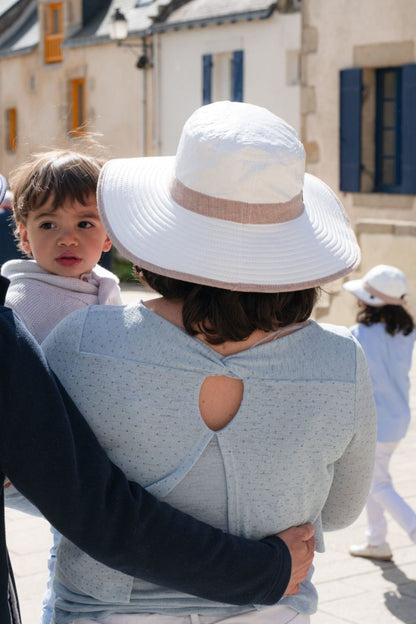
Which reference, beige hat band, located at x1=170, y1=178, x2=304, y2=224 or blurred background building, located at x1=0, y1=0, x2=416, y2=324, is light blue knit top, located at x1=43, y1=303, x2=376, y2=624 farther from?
blurred background building, located at x1=0, y1=0, x2=416, y2=324

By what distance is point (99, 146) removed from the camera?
2.99 meters

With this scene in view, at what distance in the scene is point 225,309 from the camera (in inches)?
77.8

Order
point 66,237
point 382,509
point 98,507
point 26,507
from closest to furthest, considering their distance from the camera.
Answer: point 98,507
point 26,507
point 66,237
point 382,509

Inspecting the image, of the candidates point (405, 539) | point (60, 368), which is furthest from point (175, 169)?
point (405, 539)

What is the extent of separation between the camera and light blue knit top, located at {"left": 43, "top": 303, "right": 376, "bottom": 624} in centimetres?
196

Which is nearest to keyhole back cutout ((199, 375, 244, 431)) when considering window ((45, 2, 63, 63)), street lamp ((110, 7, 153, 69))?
street lamp ((110, 7, 153, 69))

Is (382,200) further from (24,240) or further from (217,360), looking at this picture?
(217,360)

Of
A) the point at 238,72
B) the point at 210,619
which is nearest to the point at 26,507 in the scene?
the point at 210,619

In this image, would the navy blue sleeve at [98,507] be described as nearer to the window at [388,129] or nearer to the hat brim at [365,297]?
the hat brim at [365,297]

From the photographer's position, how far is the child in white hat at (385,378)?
17.2 feet

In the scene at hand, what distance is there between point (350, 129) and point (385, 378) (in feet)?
28.5

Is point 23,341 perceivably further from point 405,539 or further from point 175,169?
point 405,539

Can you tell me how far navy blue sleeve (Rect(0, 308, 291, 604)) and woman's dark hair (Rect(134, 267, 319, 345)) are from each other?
0.97ft

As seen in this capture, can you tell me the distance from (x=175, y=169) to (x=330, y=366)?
486 mm
